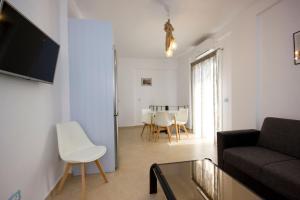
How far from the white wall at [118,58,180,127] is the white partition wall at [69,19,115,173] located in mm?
3302

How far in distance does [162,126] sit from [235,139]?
6.11ft

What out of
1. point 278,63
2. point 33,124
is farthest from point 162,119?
point 33,124

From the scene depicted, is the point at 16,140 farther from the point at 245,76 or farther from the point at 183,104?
the point at 183,104

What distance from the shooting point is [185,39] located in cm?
398

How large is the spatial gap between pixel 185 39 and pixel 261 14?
189 centimetres

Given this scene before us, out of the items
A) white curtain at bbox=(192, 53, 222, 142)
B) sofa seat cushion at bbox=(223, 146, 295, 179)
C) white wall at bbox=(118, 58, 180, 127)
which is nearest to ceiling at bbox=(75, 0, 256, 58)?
white curtain at bbox=(192, 53, 222, 142)

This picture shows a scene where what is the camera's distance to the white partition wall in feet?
6.95

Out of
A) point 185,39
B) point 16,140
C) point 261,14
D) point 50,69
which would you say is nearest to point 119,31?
point 185,39

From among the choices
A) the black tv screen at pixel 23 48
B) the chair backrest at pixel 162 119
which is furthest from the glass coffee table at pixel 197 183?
the chair backrest at pixel 162 119

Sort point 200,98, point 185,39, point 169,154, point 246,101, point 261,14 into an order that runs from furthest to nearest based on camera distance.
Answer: point 200,98 < point 185,39 < point 169,154 < point 246,101 < point 261,14

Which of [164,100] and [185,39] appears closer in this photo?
[185,39]

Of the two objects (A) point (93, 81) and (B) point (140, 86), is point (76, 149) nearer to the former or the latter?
(A) point (93, 81)

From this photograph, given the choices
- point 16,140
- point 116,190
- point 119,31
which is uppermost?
point 119,31

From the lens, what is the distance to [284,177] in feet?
4.11
